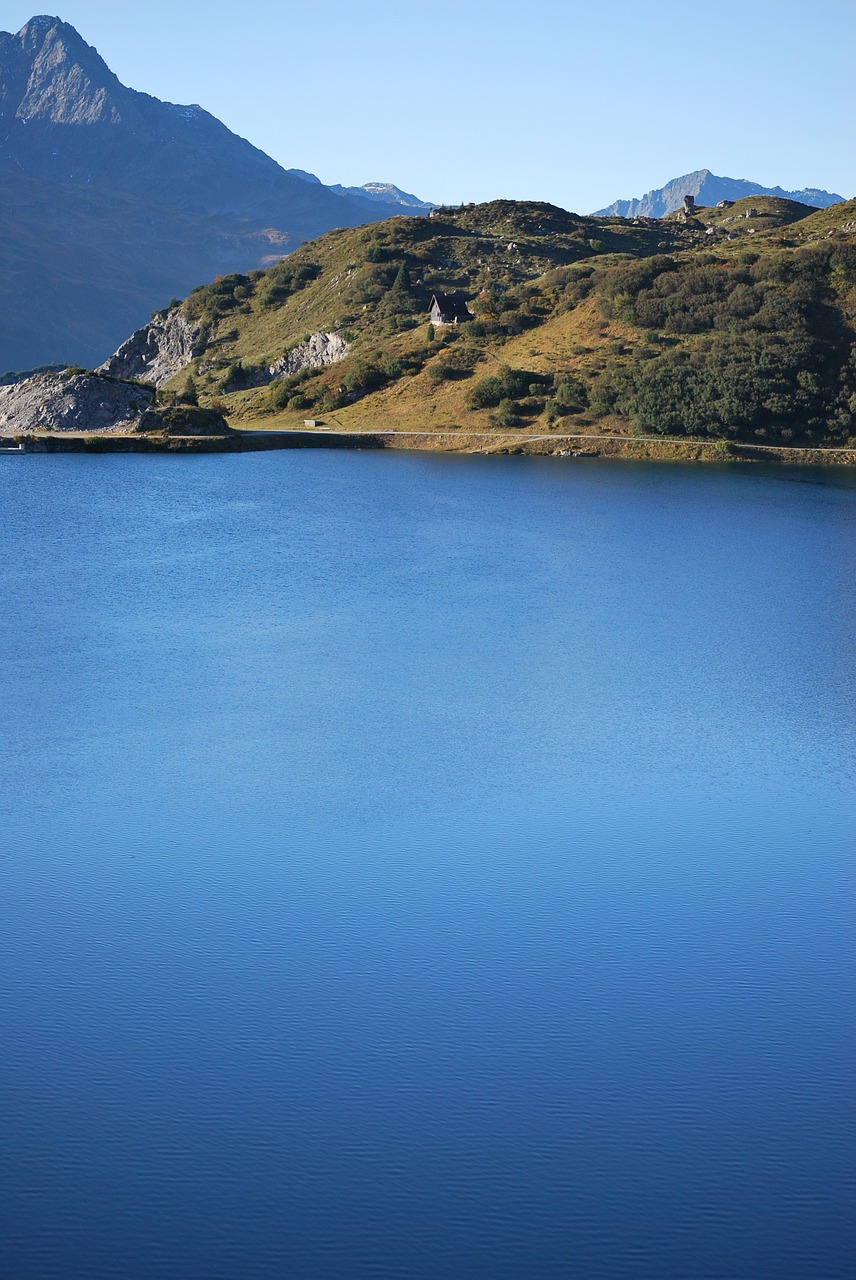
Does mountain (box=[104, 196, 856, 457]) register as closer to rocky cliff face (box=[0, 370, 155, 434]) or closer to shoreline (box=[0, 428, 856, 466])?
shoreline (box=[0, 428, 856, 466])

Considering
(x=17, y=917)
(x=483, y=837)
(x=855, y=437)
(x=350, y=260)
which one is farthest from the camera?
(x=350, y=260)

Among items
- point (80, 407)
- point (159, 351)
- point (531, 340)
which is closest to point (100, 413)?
point (80, 407)

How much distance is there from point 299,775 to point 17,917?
7.63 metres

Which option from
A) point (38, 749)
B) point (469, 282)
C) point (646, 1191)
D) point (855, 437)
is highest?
point (469, 282)

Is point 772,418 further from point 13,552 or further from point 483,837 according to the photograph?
point 483,837

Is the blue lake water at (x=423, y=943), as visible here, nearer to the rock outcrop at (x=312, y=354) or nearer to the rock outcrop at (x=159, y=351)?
the rock outcrop at (x=312, y=354)

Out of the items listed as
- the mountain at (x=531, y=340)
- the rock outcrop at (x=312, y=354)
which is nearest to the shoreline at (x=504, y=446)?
the mountain at (x=531, y=340)

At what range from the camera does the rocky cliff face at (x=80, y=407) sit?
104375 mm

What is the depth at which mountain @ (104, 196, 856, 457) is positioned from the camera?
330 ft

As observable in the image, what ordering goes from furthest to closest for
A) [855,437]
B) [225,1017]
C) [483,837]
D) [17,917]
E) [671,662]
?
[855,437] → [671,662] → [483,837] → [17,917] → [225,1017]

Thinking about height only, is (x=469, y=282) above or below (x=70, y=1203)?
above

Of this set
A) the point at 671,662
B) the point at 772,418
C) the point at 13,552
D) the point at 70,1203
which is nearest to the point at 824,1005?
the point at 70,1203

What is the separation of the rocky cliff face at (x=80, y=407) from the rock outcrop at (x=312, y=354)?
30.9m

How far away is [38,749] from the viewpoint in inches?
1054
